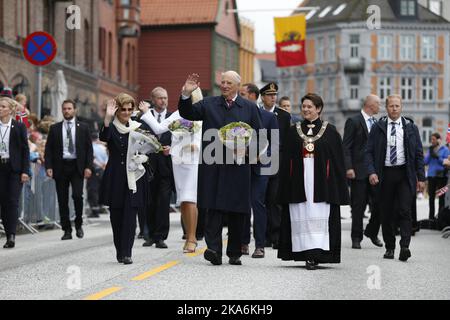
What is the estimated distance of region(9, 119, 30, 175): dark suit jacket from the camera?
637 inches

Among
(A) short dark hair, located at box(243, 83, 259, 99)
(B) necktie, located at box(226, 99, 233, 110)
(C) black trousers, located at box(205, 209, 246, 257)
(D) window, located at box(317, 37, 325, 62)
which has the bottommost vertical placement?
(C) black trousers, located at box(205, 209, 246, 257)

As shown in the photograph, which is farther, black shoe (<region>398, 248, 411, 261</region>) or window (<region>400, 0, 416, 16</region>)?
window (<region>400, 0, 416, 16</region>)

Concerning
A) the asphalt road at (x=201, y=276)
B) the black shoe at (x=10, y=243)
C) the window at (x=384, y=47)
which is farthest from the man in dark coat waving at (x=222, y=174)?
the window at (x=384, y=47)

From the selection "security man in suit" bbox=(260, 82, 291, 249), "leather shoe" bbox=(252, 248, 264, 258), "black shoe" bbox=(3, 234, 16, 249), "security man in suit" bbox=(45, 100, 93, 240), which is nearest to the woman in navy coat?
"leather shoe" bbox=(252, 248, 264, 258)

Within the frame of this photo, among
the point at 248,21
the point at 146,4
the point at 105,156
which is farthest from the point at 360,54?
the point at 105,156

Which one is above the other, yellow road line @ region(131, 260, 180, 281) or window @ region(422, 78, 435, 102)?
window @ region(422, 78, 435, 102)

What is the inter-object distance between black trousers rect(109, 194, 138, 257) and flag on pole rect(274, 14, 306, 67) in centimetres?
3144

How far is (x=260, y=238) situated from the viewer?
1410 centimetres

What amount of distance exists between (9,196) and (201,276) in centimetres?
553

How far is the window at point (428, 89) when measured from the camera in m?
101

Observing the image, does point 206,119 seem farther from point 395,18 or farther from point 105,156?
point 395,18

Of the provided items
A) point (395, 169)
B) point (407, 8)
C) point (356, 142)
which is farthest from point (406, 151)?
point (407, 8)

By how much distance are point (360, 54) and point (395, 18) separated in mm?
4263

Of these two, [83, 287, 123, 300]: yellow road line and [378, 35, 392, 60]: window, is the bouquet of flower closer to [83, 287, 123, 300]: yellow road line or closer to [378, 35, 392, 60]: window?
[83, 287, 123, 300]: yellow road line
